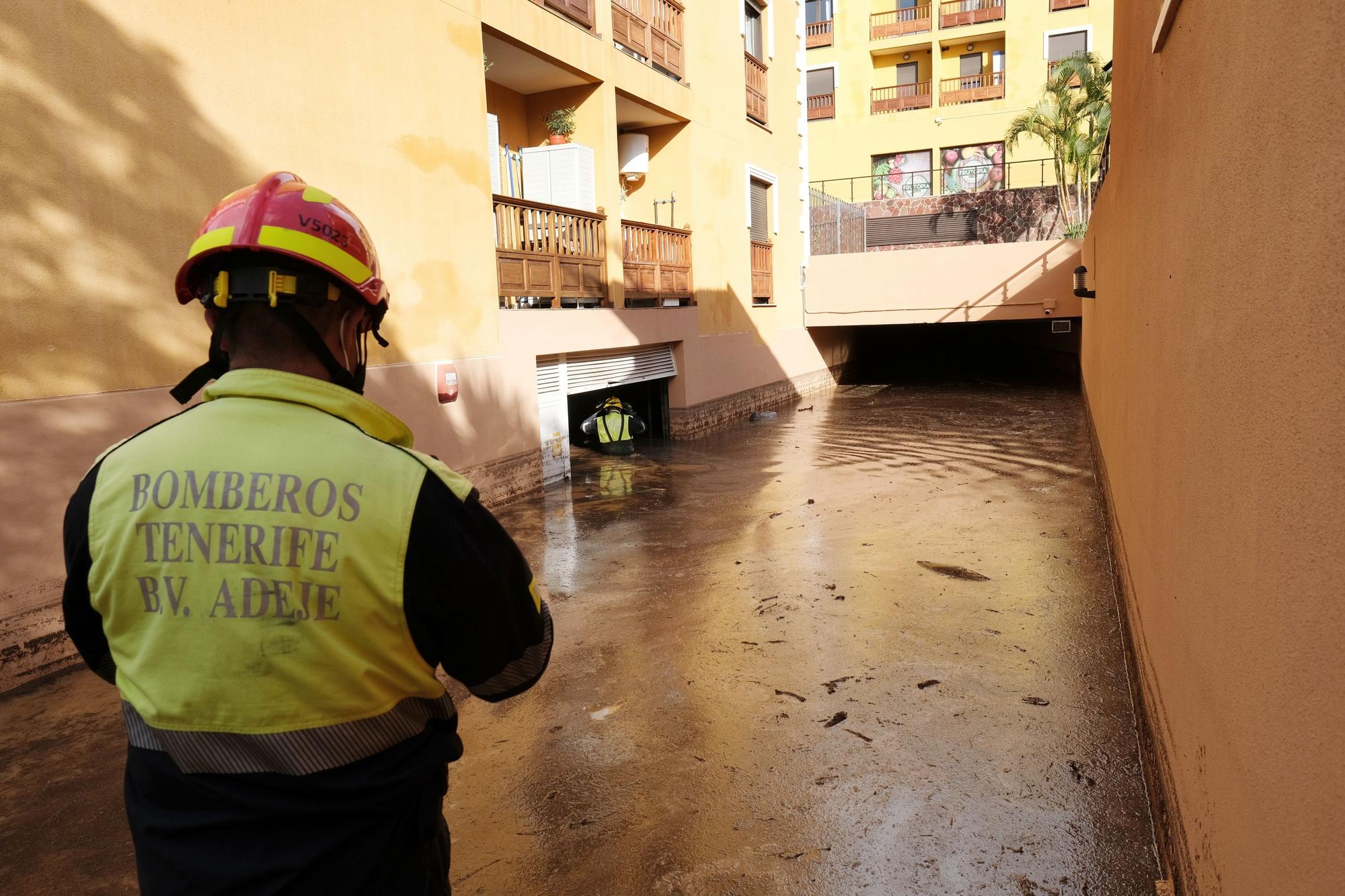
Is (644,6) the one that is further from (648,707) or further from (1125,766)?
(1125,766)

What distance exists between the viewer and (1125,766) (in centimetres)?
397

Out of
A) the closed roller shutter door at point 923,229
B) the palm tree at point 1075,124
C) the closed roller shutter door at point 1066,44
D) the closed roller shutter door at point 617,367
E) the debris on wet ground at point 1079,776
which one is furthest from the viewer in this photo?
the closed roller shutter door at point 1066,44

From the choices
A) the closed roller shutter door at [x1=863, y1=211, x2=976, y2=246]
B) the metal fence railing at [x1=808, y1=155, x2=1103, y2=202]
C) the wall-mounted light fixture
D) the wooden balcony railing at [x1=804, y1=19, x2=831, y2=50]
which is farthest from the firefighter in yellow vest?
the wooden balcony railing at [x1=804, y1=19, x2=831, y2=50]

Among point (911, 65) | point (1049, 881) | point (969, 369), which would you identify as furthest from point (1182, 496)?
point (911, 65)

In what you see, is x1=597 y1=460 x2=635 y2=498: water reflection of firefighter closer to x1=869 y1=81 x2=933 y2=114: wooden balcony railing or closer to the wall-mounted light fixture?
the wall-mounted light fixture

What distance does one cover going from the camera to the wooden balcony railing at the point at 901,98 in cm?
3497

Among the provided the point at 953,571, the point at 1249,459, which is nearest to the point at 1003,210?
the point at 953,571

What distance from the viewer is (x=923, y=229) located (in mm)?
28391

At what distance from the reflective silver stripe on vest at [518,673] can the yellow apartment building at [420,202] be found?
502 centimetres

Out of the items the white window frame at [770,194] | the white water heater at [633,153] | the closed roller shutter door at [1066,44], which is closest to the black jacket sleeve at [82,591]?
the white water heater at [633,153]

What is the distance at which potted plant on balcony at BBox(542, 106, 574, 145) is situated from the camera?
1251cm

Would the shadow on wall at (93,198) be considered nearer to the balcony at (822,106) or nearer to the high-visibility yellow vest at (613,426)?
the high-visibility yellow vest at (613,426)

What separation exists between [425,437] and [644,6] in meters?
8.06

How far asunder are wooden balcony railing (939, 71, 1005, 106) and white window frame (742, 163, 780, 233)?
17.3 metres
